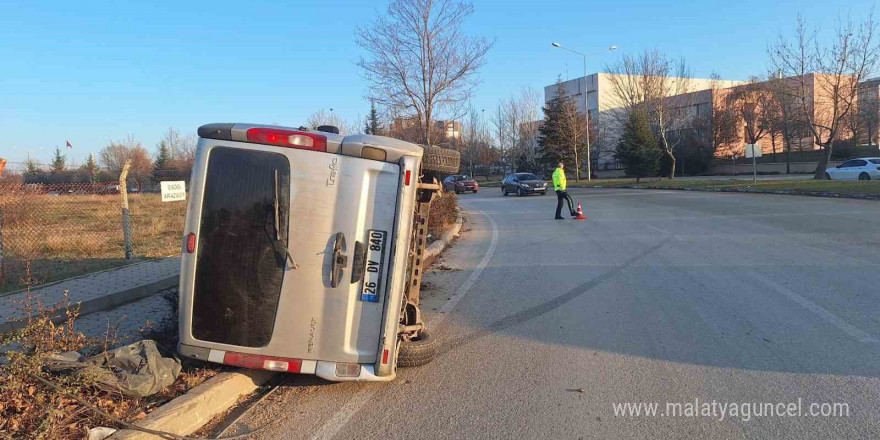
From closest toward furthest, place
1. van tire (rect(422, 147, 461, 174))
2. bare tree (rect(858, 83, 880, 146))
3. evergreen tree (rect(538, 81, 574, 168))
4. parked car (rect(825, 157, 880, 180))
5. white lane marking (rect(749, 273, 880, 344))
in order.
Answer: van tire (rect(422, 147, 461, 174)) < white lane marking (rect(749, 273, 880, 344)) < parked car (rect(825, 157, 880, 180)) < bare tree (rect(858, 83, 880, 146)) < evergreen tree (rect(538, 81, 574, 168))

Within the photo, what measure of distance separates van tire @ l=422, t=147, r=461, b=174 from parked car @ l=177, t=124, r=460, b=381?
77 centimetres

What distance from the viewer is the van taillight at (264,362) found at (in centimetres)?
404

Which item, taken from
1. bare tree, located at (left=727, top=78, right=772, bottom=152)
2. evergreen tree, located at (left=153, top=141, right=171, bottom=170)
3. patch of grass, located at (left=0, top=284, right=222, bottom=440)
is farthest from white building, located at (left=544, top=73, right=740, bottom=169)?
patch of grass, located at (left=0, top=284, right=222, bottom=440)

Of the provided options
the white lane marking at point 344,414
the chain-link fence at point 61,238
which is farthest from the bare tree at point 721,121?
the white lane marking at point 344,414

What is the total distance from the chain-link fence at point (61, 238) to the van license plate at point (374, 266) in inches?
225

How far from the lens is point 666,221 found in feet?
51.1

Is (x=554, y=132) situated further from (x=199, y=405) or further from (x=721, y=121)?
(x=199, y=405)

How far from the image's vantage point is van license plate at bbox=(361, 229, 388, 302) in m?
4.02

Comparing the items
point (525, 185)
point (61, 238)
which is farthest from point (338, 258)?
point (525, 185)

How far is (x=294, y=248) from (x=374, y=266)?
22.5 inches

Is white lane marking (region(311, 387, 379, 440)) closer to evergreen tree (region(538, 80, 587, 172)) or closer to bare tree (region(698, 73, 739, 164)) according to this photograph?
evergreen tree (region(538, 80, 587, 172))

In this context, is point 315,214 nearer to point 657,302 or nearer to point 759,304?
point 657,302

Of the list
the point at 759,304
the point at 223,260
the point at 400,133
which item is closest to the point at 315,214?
the point at 223,260

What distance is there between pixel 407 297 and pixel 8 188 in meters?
12.8
